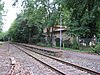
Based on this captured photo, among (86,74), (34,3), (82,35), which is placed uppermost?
(34,3)

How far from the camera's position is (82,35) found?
34062mm

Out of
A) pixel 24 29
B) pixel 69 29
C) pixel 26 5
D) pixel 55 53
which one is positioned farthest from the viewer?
pixel 24 29

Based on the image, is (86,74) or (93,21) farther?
(93,21)

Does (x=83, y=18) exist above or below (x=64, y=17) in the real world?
below

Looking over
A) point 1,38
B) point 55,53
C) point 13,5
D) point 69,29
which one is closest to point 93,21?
point 69,29

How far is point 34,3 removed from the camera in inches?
1901

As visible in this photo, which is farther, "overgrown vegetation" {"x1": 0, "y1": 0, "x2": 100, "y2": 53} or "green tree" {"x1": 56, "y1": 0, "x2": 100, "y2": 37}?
"overgrown vegetation" {"x1": 0, "y1": 0, "x2": 100, "y2": 53}

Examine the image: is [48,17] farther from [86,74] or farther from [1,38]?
[1,38]

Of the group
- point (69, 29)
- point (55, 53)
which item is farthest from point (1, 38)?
point (55, 53)

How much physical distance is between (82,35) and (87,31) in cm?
132

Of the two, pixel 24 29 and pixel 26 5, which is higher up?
pixel 26 5

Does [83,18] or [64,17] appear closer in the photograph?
[83,18]

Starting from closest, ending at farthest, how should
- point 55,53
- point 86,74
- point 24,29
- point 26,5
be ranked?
point 86,74 → point 55,53 → point 26,5 → point 24,29

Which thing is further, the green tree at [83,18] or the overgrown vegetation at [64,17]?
the overgrown vegetation at [64,17]
